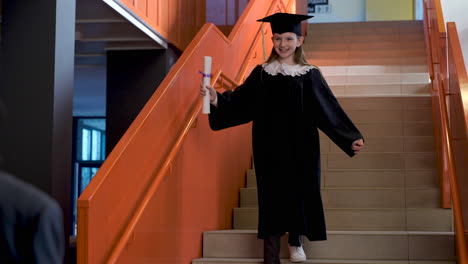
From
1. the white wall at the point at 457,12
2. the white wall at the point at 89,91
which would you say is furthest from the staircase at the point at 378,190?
the white wall at the point at 89,91

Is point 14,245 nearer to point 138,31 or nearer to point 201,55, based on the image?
point 201,55

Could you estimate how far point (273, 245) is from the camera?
458cm

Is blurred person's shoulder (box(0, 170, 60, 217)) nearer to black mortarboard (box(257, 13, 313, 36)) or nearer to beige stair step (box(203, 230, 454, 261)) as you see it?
black mortarboard (box(257, 13, 313, 36))

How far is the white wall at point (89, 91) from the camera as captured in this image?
11.0 m

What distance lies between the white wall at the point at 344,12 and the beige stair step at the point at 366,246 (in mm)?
11132

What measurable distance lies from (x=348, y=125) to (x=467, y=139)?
1.13 m

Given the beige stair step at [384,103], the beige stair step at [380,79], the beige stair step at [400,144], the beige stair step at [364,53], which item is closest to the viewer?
the beige stair step at [400,144]

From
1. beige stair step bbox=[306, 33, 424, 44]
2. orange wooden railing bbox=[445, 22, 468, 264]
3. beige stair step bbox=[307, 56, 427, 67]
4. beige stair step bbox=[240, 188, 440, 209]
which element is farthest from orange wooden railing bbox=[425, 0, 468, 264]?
beige stair step bbox=[306, 33, 424, 44]

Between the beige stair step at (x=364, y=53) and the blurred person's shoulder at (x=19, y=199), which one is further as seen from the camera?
the beige stair step at (x=364, y=53)

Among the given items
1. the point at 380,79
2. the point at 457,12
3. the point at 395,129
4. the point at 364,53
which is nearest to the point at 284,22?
the point at 395,129

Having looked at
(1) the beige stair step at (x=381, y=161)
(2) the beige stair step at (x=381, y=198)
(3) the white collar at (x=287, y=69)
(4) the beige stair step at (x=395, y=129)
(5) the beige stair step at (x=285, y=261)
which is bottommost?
(5) the beige stair step at (x=285, y=261)

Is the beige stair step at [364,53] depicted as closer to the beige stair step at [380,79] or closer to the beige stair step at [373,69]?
the beige stair step at [373,69]

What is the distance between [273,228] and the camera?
461 cm

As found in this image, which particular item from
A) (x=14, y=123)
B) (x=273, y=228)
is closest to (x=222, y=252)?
(x=273, y=228)
